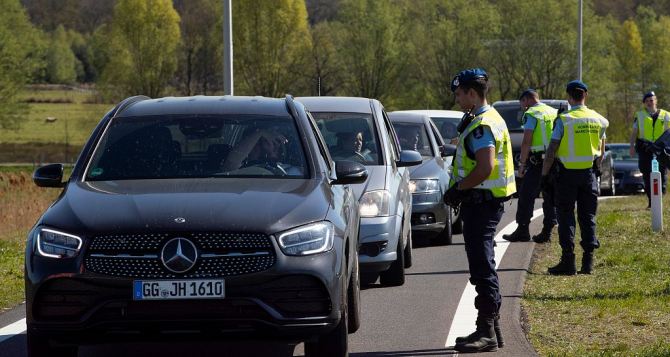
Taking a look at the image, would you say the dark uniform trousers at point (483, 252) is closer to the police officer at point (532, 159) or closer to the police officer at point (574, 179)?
the police officer at point (574, 179)

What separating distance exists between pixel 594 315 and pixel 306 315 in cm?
340

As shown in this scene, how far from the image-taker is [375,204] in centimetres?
1055

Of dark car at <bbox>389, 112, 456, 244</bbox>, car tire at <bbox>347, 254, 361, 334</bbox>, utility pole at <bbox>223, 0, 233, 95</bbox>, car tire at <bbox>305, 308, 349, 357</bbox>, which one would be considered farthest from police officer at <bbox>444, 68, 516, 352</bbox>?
utility pole at <bbox>223, 0, 233, 95</bbox>

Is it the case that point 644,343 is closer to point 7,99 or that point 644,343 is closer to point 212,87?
point 7,99

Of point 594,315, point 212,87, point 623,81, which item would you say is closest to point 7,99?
point 212,87

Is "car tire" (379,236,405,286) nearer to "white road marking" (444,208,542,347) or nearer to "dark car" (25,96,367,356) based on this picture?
"white road marking" (444,208,542,347)

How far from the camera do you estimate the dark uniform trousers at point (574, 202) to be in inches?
460

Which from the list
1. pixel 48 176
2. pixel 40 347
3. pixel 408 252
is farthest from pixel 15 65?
pixel 40 347

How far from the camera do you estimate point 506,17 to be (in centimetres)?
8600

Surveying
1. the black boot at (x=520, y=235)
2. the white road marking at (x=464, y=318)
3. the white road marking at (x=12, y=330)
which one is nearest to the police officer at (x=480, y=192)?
the white road marking at (x=464, y=318)

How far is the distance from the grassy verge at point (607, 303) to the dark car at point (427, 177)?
3.80ft

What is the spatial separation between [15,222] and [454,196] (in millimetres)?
14133

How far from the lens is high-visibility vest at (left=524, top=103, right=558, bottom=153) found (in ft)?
47.7

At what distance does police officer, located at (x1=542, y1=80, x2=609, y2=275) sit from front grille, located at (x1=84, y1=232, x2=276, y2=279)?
19.1ft
